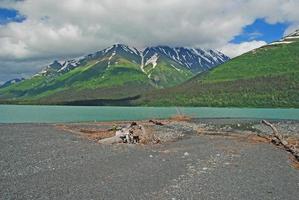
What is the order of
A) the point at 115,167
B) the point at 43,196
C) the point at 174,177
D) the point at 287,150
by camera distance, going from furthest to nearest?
the point at 287,150 < the point at 115,167 < the point at 174,177 < the point at 43,196

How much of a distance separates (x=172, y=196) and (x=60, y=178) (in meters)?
6.79

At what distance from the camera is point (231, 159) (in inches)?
1267

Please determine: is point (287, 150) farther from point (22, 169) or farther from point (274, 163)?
point (22, 169)

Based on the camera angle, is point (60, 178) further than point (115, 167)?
No

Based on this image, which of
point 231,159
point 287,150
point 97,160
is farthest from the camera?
point 287,150

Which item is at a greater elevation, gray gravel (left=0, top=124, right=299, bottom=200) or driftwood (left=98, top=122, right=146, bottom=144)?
driftwood (left=98, top=122, right=146, bottom=144)

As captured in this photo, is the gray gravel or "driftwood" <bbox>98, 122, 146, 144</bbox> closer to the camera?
the gray gravel

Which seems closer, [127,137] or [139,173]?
[139,173]

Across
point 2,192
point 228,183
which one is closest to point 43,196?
point 2,192

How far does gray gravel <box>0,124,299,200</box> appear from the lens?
65.8ft

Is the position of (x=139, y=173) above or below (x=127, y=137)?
below

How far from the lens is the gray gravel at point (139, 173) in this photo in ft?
65.8

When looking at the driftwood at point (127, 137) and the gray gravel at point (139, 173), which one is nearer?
the gray gravel at point (139, 173)

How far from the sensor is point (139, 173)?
82.1 ft
